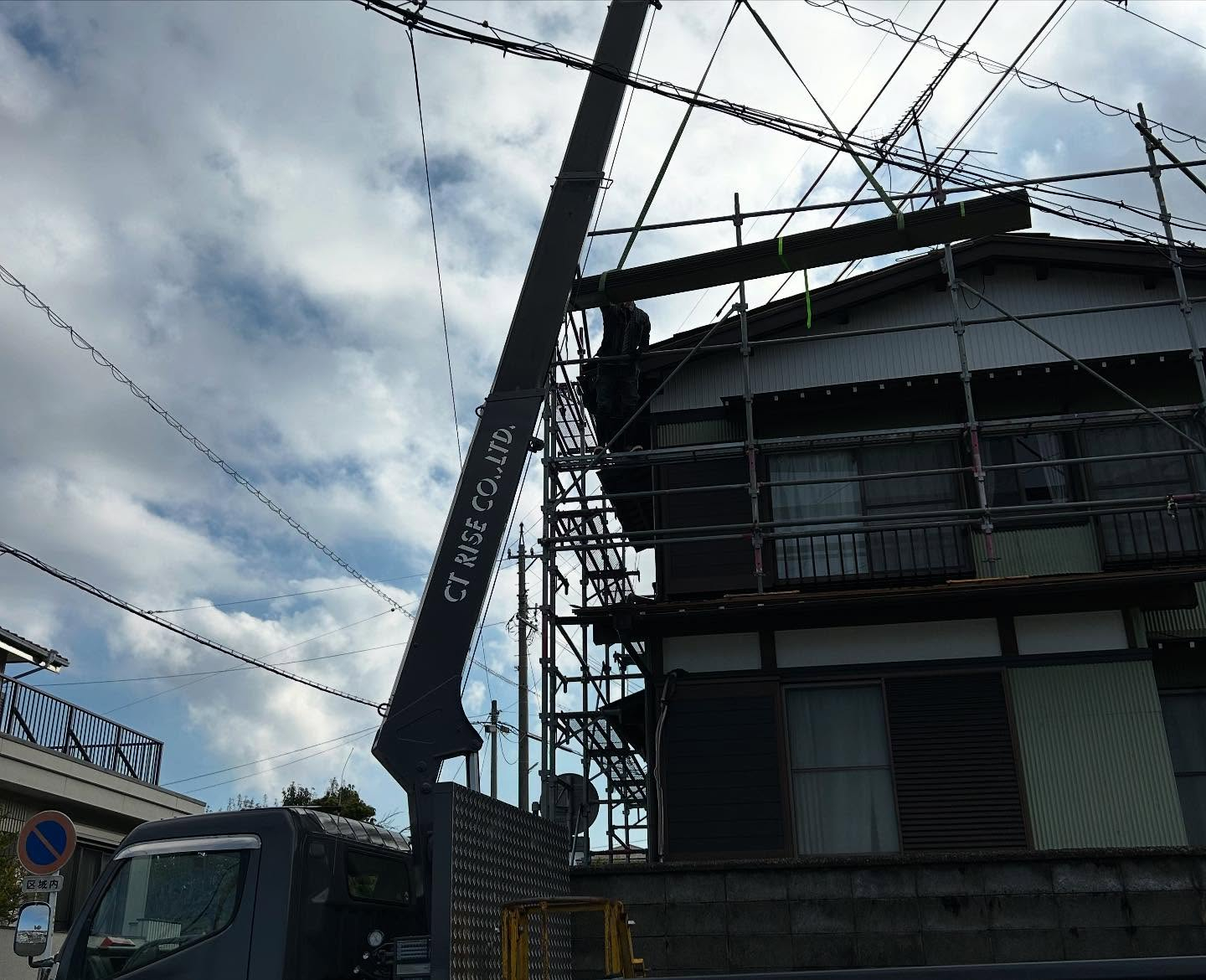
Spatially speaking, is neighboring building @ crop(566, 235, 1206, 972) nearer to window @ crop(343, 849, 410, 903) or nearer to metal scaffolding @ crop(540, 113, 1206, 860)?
metal scaffolding @ crop(540, 113, 1206, 860)

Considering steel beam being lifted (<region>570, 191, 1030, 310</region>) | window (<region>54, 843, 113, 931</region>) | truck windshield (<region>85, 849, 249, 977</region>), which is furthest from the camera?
window (<region>54, 843, 113, 931</region>)

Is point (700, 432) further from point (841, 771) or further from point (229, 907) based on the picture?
point (229, 907)

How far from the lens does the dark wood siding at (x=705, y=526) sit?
14773 millimetres

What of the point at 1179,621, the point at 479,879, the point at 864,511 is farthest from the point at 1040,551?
the point at 479,879

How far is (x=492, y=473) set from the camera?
10.3 m

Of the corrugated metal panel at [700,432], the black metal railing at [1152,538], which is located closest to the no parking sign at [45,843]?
the corrugated metal panel at [700,432]

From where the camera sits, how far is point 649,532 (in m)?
13.8

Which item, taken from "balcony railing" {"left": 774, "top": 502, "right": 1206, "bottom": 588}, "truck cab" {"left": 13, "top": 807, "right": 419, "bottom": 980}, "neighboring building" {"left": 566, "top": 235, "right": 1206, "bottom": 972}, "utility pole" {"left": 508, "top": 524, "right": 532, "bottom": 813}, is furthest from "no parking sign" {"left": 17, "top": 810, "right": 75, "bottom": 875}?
"utility pole" {"left": 508, "top": 524, "right": 532, "bottom": 813}

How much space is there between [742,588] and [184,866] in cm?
856

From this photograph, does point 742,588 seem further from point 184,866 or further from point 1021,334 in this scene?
point 184,866

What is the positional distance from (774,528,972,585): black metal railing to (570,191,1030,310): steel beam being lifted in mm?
3482

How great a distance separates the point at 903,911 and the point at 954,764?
4354 millimetres

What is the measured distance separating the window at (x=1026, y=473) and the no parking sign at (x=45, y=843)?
1153 centimetres

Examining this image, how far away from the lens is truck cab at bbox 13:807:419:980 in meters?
7.23
